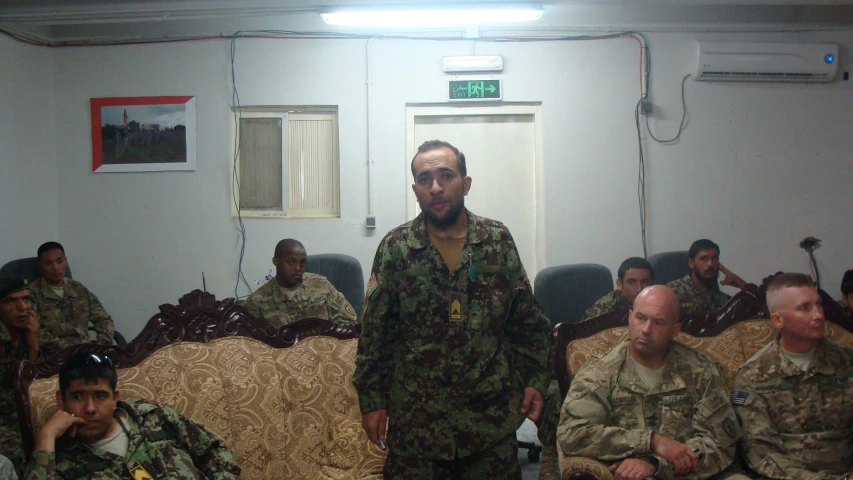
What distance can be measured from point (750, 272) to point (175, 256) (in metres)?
4.10

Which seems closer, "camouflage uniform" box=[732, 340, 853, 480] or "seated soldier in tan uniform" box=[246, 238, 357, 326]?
"camouflage uniform" box=[732, 340, 853, 480]

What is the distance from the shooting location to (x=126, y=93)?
15.4 feet

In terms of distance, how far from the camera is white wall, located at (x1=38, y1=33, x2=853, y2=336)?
183 inches

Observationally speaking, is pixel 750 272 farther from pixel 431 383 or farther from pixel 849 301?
pixel 431 383

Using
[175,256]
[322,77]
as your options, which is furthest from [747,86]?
[175,256]

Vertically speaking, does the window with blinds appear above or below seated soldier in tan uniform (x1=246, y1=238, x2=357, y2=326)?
above

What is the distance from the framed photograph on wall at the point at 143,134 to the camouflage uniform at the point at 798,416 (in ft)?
12.7

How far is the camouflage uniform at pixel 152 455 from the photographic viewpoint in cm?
196

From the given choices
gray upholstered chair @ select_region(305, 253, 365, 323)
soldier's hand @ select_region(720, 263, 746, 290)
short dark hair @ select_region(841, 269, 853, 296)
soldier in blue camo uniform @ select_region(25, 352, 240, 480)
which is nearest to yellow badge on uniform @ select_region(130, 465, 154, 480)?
soldier in blue camo uniform @ select_region(25, 352, 240, 480)

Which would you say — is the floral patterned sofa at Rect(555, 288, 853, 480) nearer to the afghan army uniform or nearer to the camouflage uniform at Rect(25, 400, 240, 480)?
the afghan army uniform

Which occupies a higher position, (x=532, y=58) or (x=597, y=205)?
(x=532, y=58)

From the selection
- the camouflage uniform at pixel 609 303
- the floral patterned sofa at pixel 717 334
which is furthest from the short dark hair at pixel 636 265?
the floral patterned sofa at pixel 717 334

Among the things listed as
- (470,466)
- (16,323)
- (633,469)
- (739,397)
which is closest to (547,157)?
(739,397)

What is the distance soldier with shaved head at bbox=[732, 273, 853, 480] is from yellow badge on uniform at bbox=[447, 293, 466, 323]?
112 cm
